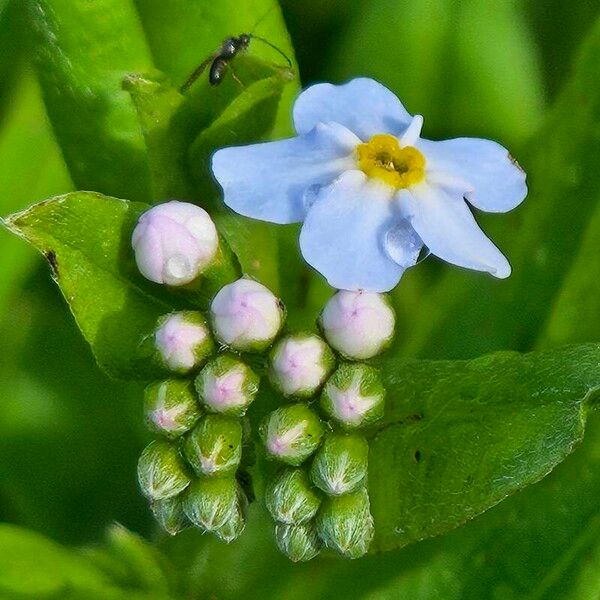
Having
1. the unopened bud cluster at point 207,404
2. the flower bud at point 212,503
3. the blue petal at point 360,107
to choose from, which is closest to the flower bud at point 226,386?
the unopened bud cluster at point 207,404

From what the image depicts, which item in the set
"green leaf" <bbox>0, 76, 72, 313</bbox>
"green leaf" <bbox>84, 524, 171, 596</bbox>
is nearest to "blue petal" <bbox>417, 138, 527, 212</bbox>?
"green leaf" <bbox>84, 524, 171, 596</bbox>

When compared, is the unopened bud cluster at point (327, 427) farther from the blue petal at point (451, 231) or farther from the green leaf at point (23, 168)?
the green leaf at point (23, 168)

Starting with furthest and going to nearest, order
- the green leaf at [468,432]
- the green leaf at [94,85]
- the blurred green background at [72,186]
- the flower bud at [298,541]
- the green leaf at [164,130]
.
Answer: the blurred green background at [72,186] < the green leaf at [94,85] < the green leaf at [164,130] < the flower bud at [298,541] < the green leaf at [468,432]

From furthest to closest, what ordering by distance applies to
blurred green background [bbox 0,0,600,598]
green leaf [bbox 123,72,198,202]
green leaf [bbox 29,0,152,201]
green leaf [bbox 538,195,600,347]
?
blurred green background [bbox 0,0,600,598]
green leaf [bbox 538,195,600,347]
green leaf [bbox 29,0,152,201]
green leaf [bbox 123,72,198,202]

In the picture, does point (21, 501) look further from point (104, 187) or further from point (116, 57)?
point (116, 57)

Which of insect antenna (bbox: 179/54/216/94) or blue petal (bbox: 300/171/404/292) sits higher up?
insect antenna (bbox: 179/54/216/94)

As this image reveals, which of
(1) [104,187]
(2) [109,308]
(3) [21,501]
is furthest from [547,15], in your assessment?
(3) [21,501]

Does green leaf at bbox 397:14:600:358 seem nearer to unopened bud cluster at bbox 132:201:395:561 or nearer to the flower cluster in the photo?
the flower cluster

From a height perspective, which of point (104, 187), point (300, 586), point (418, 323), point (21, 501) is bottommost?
point (21, 501)
